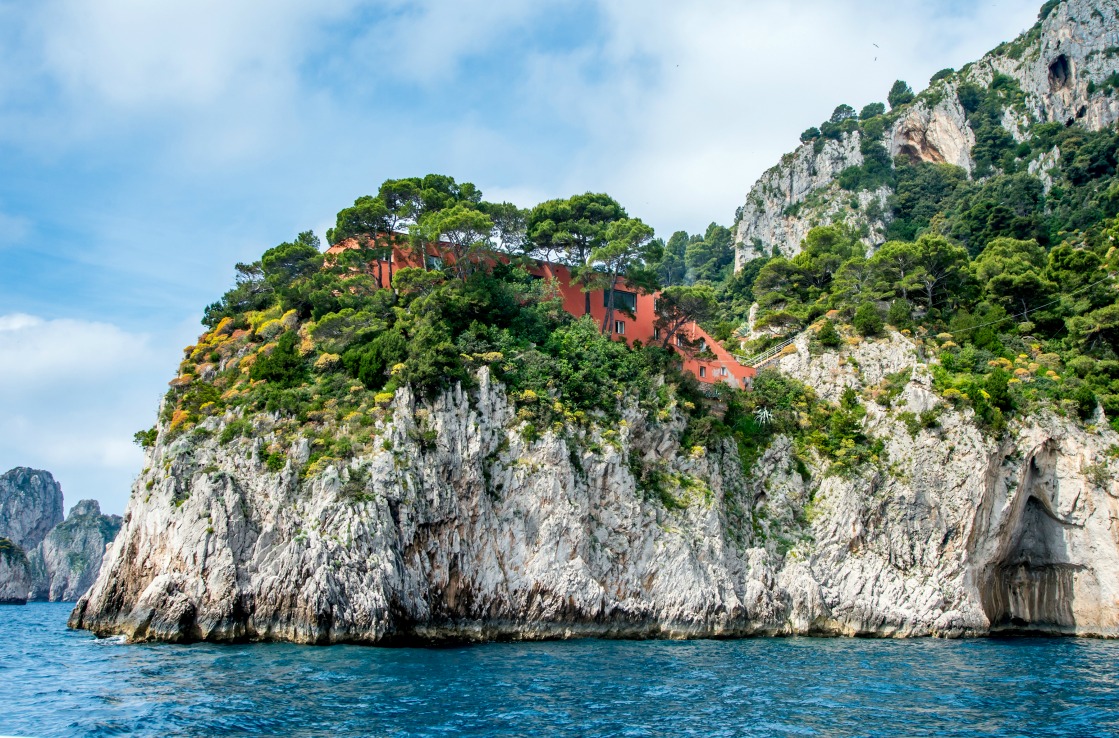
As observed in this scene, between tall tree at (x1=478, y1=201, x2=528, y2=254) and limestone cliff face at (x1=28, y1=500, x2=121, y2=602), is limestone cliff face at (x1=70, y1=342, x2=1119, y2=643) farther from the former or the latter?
limestone cliff face at (x1=28, y1=500, x2=121, y2=602)

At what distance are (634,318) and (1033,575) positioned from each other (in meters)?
26.9

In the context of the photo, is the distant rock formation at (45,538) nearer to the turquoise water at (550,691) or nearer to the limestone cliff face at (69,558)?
the limestone cliff face at (69,558)

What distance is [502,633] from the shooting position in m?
35.6

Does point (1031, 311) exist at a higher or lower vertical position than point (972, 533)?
higher

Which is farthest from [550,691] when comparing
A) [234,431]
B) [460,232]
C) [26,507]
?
[26,507]

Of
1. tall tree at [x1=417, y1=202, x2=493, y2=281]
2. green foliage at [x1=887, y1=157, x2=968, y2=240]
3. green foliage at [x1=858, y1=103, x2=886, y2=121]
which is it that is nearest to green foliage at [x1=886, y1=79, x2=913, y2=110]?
green foliage at [x1=858, y1=103, x2=886, y2=121]

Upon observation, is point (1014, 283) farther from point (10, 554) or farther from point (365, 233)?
point (10, 554)

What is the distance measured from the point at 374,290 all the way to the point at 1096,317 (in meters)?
43.1

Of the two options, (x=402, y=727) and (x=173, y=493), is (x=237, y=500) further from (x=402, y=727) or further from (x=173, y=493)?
(x=402, y=727)

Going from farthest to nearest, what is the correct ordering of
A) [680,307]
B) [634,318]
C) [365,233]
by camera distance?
[634,318] → [680,307] → [365,233]

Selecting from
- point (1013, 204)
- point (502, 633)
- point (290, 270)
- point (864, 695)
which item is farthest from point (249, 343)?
point (1013, 204)

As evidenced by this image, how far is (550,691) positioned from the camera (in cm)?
2355

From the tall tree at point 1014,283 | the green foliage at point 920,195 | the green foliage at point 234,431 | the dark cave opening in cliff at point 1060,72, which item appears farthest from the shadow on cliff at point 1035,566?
the dark cave opening in cliff at point 1060,72

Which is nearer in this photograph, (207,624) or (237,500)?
(207,624)
